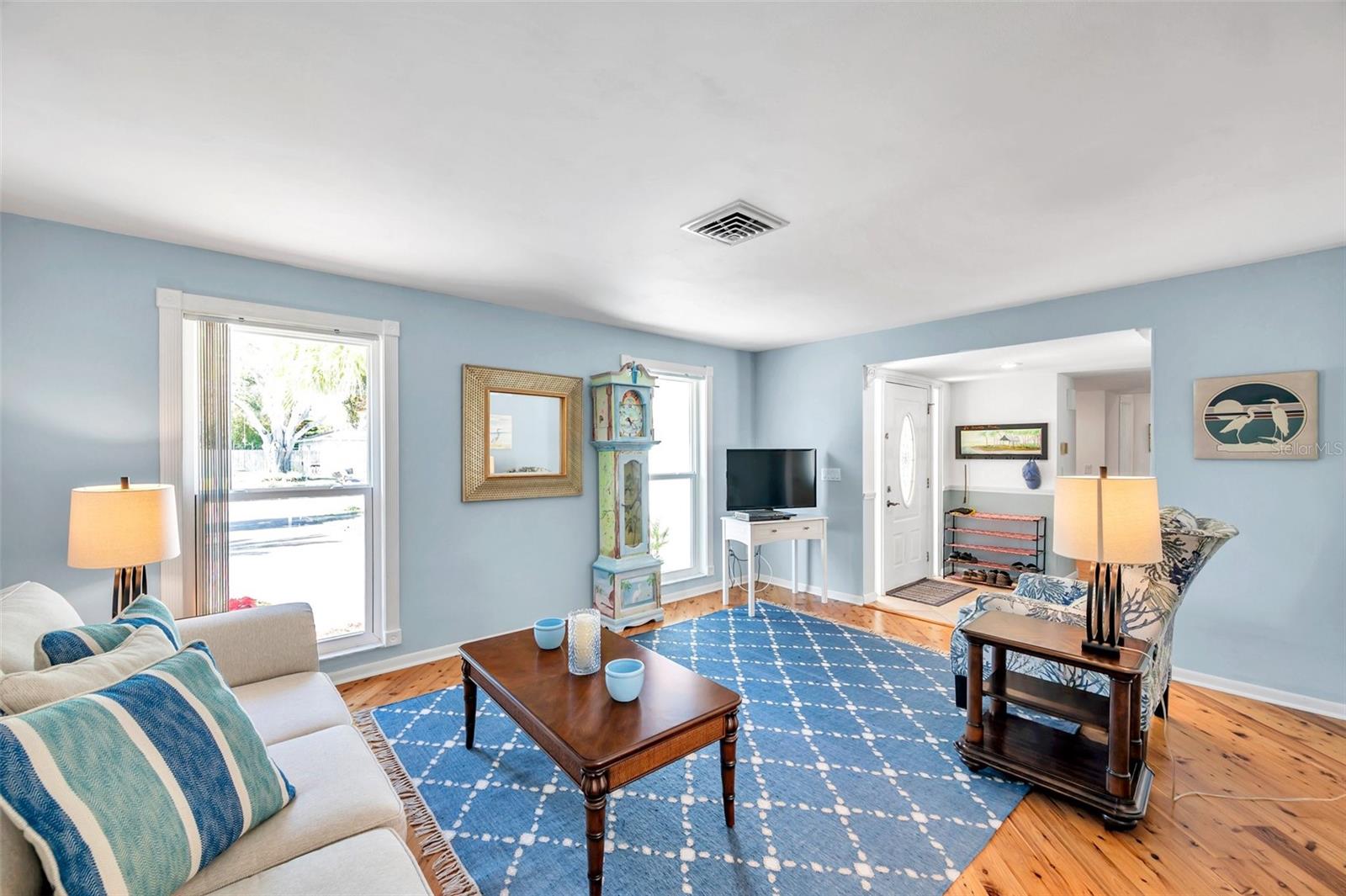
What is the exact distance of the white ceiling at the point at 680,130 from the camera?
1.34 meters

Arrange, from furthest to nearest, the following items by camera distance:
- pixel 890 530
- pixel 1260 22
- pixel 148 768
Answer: pixel 890 530, pixel 1260 22, pixel 148 768

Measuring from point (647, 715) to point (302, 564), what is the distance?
2.42 m

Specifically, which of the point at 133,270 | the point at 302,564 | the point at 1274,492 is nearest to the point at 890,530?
the point at 1274,492

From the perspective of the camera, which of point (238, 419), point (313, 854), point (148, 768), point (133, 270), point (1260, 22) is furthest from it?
point (238, 419)

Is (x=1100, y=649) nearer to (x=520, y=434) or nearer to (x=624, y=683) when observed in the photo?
(x=624, y=683)

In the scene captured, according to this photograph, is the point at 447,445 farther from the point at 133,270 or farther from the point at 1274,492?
the point at 1274,492

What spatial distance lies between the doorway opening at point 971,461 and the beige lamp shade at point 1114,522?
2485 millimetres

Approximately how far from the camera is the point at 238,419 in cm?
289

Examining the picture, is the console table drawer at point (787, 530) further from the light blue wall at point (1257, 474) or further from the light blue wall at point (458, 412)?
the light blue wall at point (1257, 474)

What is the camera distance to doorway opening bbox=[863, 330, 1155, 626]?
4.94 m

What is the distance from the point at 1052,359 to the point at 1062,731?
11.4 ft

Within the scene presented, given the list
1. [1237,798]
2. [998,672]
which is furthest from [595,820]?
[1237,798]

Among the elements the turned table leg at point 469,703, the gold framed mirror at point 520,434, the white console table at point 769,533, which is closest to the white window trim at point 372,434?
the gold framed mirror at point 520,434

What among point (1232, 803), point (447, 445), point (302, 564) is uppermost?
point (447, 445)
